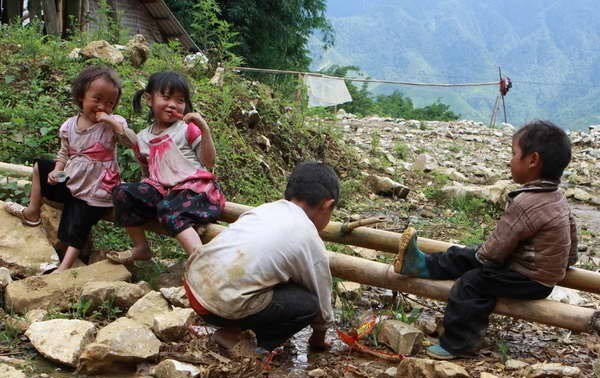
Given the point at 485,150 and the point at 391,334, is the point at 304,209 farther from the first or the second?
the point at 485,150

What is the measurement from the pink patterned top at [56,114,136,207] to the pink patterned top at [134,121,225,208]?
205 mm

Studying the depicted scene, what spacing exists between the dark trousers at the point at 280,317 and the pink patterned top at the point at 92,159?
138 cm

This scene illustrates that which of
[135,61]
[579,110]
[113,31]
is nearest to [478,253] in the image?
[135,61]

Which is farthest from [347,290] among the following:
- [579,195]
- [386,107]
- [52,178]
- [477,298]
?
[386,107]

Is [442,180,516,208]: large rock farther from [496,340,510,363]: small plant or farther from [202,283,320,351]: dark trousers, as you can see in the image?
[202,283,320,351]: dark trousers

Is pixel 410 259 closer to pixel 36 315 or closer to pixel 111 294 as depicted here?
pixel 111 294

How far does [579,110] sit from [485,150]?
5708cm

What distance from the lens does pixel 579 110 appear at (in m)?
63.2

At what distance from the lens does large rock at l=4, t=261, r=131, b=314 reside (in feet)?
9.87

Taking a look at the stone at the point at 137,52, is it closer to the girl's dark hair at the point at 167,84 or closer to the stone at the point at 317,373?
the girl's dark hair at the point at 167,84

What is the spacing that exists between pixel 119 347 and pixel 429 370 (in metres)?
1.24

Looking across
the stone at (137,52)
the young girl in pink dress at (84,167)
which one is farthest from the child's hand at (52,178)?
the stone at (137,52)

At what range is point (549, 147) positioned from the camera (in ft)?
9.12

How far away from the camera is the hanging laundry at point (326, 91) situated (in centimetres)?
1179
